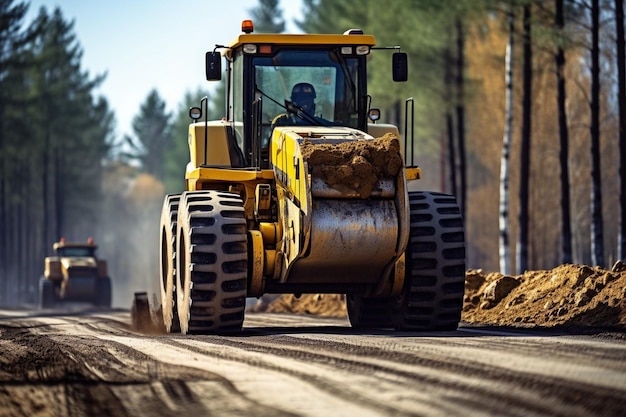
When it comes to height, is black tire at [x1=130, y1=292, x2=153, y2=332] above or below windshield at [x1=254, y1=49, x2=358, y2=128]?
below

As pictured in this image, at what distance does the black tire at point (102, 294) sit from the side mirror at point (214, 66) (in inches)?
1042

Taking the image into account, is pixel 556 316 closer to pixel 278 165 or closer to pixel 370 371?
pixel 278 165

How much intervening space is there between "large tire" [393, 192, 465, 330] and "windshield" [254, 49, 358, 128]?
5.50 ft

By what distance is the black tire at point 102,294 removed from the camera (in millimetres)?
41250

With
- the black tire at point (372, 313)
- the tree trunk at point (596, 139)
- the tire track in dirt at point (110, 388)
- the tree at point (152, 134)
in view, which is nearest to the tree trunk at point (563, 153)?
the tree trunk at point (596, 139)

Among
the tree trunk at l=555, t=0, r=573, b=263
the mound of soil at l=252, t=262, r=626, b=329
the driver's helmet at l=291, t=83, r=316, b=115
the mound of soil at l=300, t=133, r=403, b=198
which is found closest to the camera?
the mound of soil at l=300, t=133, r=403, b=198

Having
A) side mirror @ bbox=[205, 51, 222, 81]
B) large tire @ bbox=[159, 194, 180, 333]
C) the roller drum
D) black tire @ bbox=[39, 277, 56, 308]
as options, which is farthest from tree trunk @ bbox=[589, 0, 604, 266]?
black tire @ bbox=[39, 277, 56, 308]

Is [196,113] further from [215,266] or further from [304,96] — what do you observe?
[215,266]

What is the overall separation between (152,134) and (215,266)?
13746 cm

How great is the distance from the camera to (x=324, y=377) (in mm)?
8906

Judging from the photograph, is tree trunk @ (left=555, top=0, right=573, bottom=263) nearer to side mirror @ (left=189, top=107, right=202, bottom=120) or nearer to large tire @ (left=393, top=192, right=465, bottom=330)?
side mirror @ (left=189, top=107, right=202, bottom=120)

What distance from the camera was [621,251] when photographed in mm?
28641

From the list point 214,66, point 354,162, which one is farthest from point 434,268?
point 214,66

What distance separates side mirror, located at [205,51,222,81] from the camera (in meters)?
15.5
